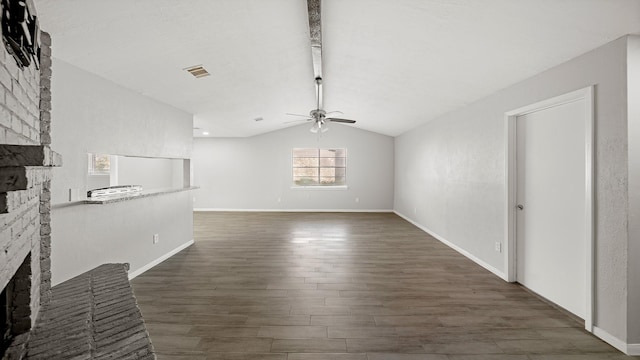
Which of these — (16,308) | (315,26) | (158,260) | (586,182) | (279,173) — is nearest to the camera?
(16,308)

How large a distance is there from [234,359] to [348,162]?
7.59m

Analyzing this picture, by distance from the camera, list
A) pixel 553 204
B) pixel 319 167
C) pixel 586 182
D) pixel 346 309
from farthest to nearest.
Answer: pixel 319 167 → pixel 553 204 → pixel 346 309 → pixel 586 182

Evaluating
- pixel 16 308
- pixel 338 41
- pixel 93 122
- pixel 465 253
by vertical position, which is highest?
pixel 338 41

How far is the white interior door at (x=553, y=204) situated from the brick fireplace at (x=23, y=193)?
349 centimetres

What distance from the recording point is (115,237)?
11.2ft

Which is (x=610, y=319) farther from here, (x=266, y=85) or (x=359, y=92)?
(x=266, y=85)

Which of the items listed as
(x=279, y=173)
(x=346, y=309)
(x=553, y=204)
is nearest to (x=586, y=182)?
(x=553, y=204)

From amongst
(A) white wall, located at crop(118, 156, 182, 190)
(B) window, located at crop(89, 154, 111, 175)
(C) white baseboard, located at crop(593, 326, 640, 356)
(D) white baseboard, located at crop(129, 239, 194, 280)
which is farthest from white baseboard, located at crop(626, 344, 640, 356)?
(A) white wall, located at crop(118, 156, 182, 190)

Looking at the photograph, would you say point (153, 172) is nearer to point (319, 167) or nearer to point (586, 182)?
point (319, 167)

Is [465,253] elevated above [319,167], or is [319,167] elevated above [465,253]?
[319,167]

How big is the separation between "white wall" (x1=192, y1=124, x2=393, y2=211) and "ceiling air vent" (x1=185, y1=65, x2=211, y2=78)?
5.54 meters

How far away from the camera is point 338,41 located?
3221 millimetres

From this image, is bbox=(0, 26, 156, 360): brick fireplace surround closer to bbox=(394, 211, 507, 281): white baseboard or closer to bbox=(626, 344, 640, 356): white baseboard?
bbox=(626, 344, 640, 356): white baseboard

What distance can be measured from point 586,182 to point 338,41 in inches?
99.4
